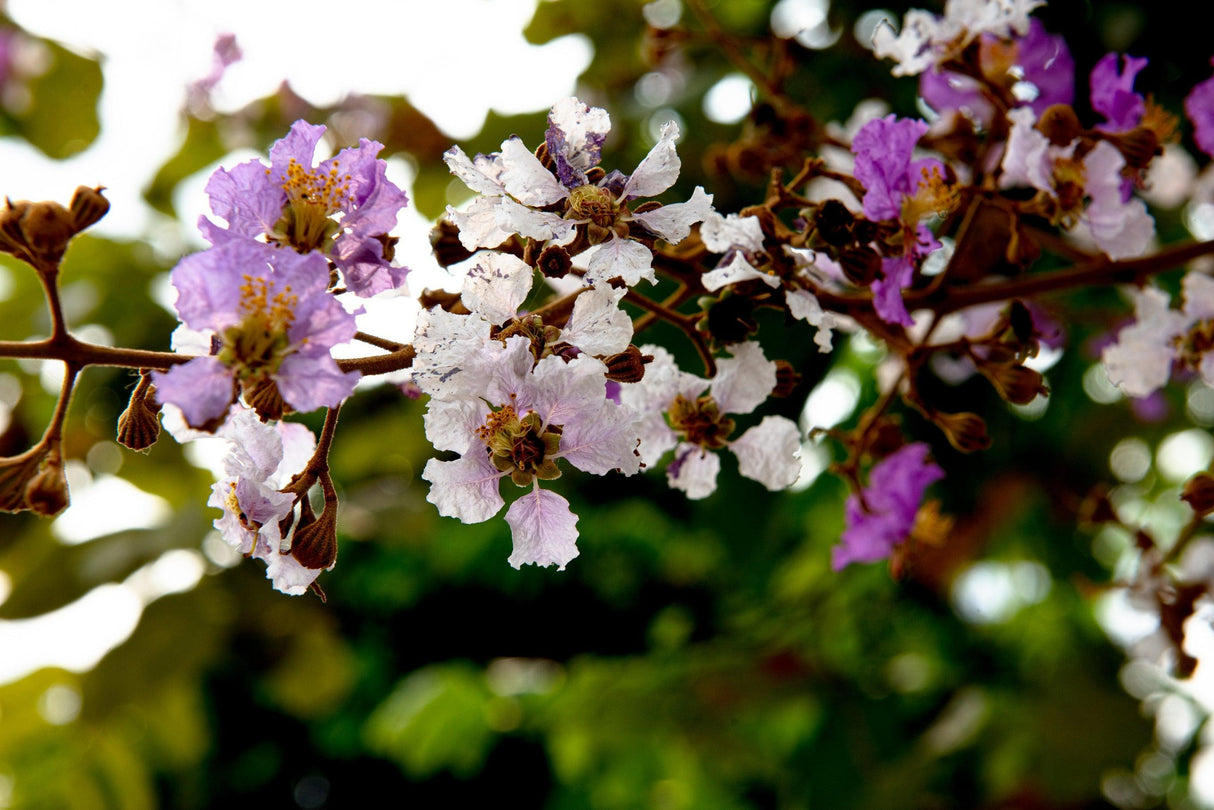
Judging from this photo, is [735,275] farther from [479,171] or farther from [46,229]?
[46,229]

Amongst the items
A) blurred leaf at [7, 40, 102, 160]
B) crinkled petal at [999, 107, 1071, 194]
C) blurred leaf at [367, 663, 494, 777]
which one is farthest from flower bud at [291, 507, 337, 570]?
blurred leaf at [367, 663, 494, 777]

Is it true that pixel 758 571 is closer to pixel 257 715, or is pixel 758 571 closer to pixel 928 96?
pixel 928 96

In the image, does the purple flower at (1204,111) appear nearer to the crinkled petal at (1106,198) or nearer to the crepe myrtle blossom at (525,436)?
the crinkled petal at (1106,198)

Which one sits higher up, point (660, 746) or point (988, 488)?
point (988, 488)

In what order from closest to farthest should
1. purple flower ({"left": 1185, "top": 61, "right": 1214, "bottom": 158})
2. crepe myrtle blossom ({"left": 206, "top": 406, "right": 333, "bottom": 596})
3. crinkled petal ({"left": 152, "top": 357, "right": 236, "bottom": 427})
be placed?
1. crinkled petal ({"left": 152, "top": 357, "right": 236, "bottom": 427})
2. crepe myrtle blossom ({"left": 206, "top": 406, "right": 333, "bottom": 596})
3. purple flower ({"left": 1185, "top": 61, "right": 1214, "bottom": 158})

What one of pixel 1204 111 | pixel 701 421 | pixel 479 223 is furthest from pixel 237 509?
pixel 1204 111

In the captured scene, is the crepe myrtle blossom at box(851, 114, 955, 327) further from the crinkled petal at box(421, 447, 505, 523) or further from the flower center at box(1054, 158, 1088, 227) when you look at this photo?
the crinkled petal at box(421, 447, 505, 523)

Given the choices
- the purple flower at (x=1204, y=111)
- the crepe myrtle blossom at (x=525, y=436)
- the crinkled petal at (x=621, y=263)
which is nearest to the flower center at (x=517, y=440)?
the crepe myrtle blossom at (x=525, y=436)

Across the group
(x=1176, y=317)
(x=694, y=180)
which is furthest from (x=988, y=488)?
(x=1176, y=317)
